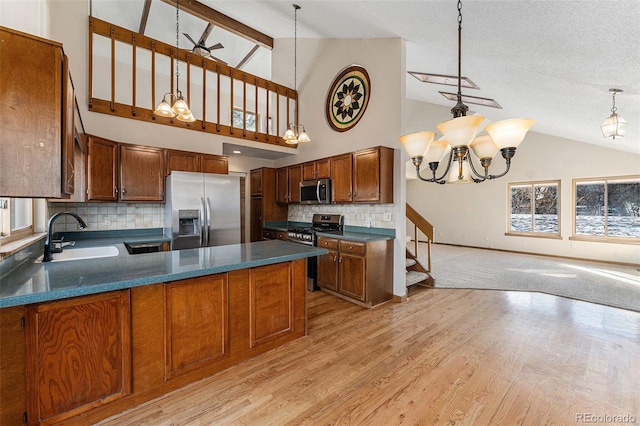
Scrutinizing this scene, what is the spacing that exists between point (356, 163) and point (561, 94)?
2.91 m

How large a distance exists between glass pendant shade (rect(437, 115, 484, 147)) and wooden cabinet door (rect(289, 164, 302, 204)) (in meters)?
3.58

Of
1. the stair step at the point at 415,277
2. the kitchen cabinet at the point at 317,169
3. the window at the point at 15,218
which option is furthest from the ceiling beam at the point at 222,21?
the stair step at the point at 415,277

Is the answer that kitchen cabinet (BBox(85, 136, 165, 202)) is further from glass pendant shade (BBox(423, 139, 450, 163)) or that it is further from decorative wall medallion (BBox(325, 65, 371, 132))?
glass pendant shade (BBox(423, 139, 450, 163))

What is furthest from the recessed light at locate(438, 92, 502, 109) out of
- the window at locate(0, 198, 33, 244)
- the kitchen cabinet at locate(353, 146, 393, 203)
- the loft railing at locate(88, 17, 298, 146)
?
the window at locate(0, 198, 33, 244)

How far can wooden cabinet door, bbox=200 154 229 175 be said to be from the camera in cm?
430

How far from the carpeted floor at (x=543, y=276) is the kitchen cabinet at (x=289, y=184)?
317cm

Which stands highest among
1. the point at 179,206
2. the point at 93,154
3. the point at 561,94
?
the point at 561,94

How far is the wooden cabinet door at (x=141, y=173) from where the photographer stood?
11.9 feet

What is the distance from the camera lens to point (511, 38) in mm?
2646

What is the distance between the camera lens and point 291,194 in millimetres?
5422

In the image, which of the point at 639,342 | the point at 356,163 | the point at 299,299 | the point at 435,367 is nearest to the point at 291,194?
the point at 356,163

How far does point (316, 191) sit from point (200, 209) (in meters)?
1.90

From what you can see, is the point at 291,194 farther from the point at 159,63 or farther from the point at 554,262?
the point at 554,262

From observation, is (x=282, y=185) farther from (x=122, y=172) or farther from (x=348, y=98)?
(x=122, y=172)
